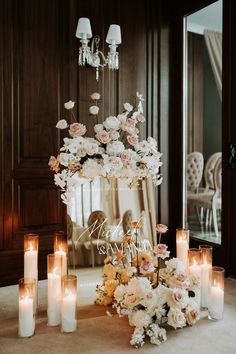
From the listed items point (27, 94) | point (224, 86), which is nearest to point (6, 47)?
point (27, 94)

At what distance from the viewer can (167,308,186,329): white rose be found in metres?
2.08

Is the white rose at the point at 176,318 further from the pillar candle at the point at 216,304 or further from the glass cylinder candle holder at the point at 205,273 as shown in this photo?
the glass cylinder candle holder at the point at 205,273

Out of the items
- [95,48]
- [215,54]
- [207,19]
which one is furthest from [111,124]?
[215,54]

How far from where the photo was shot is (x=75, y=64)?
10.9 ft

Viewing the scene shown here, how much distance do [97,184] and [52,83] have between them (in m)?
0.92

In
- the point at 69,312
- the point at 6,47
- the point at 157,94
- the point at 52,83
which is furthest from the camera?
the point at 157,94

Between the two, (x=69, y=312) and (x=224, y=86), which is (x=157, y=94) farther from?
(x=69, y=312)

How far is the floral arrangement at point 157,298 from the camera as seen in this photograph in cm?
204

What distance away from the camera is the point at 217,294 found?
226cm

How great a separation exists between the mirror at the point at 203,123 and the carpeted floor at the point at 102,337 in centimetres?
144

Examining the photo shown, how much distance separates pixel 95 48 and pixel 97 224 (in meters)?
1.57

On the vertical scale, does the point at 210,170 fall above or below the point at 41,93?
below

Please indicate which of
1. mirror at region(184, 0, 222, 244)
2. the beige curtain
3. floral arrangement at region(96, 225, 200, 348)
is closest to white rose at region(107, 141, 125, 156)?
floral arrangement at region(96, 225, 200, 348)

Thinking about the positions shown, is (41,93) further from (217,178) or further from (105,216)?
(217,178)
